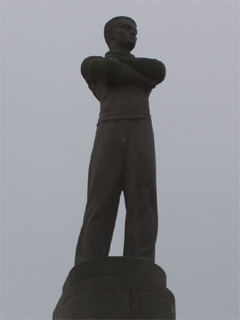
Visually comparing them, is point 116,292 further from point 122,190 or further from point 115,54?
point 115,54

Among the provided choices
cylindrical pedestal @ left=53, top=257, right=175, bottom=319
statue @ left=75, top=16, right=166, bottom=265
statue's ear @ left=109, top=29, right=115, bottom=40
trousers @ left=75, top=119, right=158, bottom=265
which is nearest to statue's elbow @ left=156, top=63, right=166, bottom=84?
statue @ left=75, top=16, right=166, bottom=265

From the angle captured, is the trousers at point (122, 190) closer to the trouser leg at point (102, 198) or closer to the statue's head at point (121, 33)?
the trouser leg at point (102, 198)

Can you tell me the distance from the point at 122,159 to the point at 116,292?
235 centimetres

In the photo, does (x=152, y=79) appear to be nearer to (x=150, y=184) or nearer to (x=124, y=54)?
(x=124, y=54)

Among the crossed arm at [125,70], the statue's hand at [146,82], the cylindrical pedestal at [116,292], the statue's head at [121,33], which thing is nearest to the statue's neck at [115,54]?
the statue's head at [121,33]

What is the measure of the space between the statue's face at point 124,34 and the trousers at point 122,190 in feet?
5.32

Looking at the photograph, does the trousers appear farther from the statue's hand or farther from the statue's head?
the statue's head

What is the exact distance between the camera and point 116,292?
9398 millimetres

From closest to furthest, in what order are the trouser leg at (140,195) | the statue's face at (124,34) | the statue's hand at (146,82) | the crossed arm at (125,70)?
the trouser leg at (140,195) < the crossed arm at (125,70) < the statue's hand at (146,82) < the statue's face at (124,34)

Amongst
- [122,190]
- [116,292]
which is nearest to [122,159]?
[122,190]

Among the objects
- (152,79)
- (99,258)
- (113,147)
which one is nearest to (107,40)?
(152,79)

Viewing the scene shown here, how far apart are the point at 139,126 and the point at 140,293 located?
9.40 feet

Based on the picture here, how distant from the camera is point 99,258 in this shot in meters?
9.83

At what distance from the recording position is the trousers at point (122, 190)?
10531 millimetres
